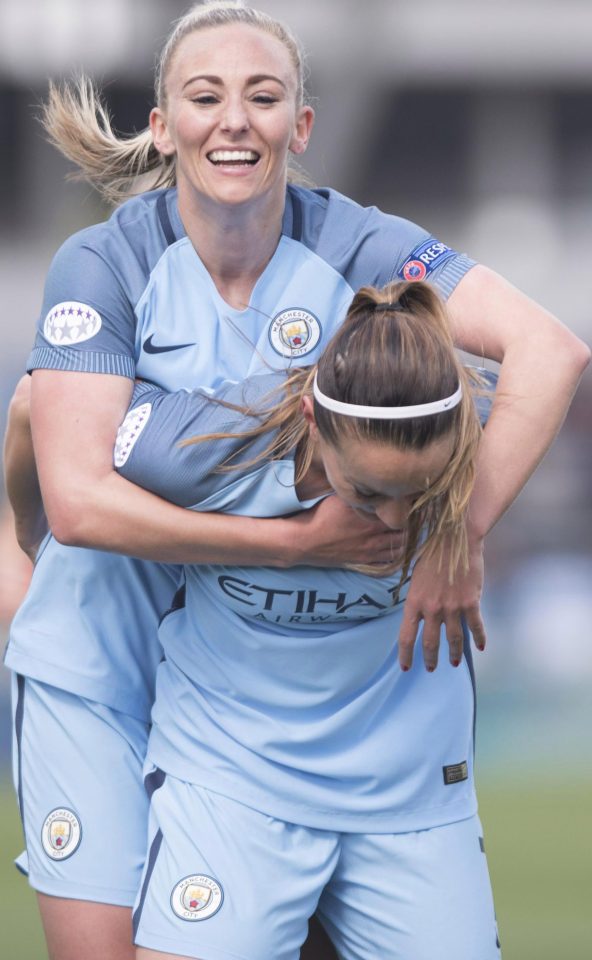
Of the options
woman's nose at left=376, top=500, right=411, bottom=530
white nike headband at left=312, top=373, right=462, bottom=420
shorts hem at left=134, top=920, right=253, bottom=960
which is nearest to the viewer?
white nike headband at left=312, top=373, right=462, bottom=420

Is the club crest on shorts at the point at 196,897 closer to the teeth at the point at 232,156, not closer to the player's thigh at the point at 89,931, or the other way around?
the player's thigh at the point at 89,931

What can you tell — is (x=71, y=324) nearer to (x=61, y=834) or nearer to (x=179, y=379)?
(x=179, y=379)

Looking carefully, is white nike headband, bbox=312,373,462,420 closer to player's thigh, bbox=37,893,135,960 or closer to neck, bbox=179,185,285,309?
neck, bbox=179,185,285,309

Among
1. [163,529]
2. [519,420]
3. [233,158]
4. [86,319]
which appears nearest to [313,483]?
[163,529]

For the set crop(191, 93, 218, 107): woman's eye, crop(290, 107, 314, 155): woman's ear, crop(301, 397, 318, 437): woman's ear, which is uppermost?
crop(191, 93, 218, 107): woman's eye

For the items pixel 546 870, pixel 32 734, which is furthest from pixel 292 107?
pixel 546 870

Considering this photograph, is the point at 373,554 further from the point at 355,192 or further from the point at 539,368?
the point at 355,192

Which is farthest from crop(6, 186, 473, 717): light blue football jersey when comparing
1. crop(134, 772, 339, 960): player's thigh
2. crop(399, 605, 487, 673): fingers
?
crop(399, 605, 487, 673): fingers

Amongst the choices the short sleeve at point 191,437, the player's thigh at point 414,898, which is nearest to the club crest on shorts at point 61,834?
the player's thigh at point 414,898

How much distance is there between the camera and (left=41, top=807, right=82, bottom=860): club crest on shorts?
306cm

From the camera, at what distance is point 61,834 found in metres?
3.08

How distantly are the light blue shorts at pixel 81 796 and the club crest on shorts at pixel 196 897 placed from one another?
0.71 feet

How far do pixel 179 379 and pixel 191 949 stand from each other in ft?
3.46

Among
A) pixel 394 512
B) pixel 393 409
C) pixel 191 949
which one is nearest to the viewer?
pixel 393 409
